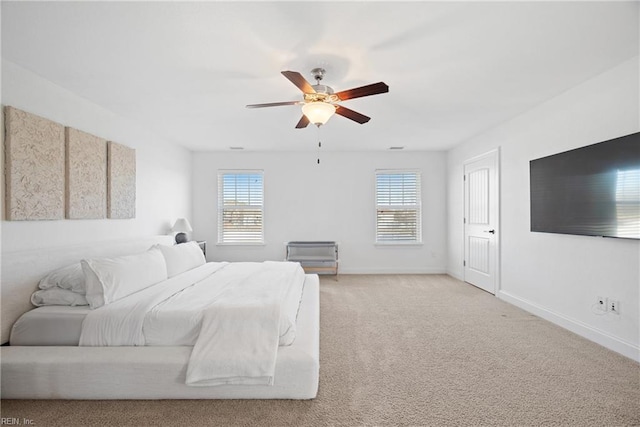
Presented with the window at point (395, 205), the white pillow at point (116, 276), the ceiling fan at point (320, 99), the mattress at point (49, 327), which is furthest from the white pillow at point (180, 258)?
the window at point (395, 205)

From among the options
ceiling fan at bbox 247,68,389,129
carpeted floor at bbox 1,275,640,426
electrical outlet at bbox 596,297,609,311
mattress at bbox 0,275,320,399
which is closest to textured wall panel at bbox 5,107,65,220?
mattress at bbox 0,275,320,399

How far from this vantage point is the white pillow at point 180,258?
356 cm

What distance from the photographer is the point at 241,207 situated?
6395mm

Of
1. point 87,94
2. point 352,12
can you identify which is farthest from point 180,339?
point 87,94

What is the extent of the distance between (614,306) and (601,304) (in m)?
0.12

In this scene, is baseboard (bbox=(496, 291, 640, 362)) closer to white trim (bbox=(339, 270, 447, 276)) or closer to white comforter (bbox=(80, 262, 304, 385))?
white trim (bbox=(339, 270, 447, 276))

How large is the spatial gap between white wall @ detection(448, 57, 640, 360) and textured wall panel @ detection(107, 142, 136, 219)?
499 cm

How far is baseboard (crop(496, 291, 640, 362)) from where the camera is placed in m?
2.64

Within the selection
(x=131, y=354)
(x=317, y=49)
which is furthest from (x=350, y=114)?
(x=131, y=354)

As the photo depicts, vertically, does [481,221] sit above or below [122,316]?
above

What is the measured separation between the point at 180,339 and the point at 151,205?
3017 mm

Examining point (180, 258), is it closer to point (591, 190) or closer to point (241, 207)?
point (241, 207)

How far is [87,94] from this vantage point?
323cm

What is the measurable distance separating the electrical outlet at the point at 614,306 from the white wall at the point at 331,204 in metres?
3.55
